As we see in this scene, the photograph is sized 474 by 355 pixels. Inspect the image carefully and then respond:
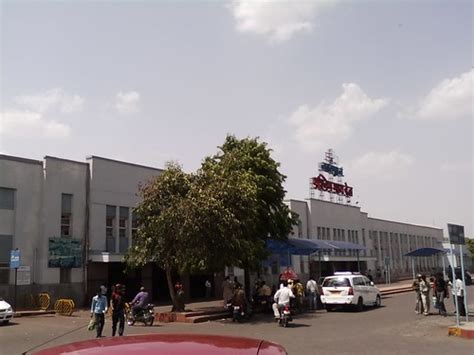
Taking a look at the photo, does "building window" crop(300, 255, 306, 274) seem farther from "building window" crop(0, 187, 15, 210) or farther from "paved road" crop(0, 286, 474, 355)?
"building window" crop(0, 187, 15, 210)

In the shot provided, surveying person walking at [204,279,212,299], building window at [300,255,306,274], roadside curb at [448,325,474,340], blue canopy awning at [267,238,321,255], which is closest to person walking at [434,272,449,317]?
roadside curb at [448,325,474,340]

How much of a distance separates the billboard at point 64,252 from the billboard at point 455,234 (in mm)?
20803

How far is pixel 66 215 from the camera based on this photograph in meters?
30.8

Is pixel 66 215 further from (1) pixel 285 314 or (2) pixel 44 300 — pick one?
(1) pixel 285 314

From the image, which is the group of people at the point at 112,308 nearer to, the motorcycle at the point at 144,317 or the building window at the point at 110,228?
the motorcycle at the point at 144,317

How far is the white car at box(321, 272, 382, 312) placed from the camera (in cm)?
2605

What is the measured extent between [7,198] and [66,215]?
3.54 metres

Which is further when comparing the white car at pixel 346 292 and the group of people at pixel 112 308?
the white car at pixel 346 292

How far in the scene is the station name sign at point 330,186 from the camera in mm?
56188

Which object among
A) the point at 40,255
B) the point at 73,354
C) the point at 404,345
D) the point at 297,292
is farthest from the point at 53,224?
the point at 73,354

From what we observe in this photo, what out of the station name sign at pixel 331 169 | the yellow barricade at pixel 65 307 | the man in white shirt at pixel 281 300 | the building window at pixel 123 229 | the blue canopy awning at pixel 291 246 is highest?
the station name sign at pixel 331 169

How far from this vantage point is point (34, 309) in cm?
2777

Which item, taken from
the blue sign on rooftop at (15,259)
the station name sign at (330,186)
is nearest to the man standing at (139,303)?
the blue sign on rooftop at (15,259)

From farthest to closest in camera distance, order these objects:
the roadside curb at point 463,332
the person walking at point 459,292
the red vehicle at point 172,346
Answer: the person walking at point 459,292
the roadside curb at point 463,332
the red vehicle at point 172,346
